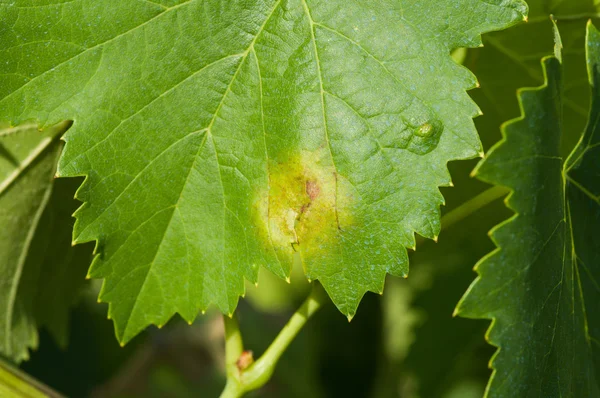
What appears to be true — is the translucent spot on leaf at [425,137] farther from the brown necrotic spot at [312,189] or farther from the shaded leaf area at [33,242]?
the shaded leaf area at [33,242]

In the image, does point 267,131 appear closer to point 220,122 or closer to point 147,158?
point 220,122

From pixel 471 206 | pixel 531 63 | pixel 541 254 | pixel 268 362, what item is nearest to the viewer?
pixel 541 254

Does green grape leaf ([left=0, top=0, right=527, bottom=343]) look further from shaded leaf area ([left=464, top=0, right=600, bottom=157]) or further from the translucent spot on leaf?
shaded leaf area ([left=464, top=0, right=600, bottom=157])

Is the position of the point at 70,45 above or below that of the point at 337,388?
above

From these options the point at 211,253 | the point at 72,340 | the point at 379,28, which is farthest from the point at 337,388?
the point at 379,28

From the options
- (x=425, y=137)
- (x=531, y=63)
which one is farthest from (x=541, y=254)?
(x=531, y=63)

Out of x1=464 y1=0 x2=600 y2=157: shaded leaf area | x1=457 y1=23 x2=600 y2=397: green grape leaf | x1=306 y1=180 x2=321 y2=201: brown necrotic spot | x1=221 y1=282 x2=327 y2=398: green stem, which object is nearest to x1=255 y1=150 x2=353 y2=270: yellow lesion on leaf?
x1=306 y1=180 x2=321 y2=201: brown necrotic spot

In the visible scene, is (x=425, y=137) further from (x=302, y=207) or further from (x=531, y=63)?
(x=531, y=63)

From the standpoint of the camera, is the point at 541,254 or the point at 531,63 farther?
the point at 531,63
